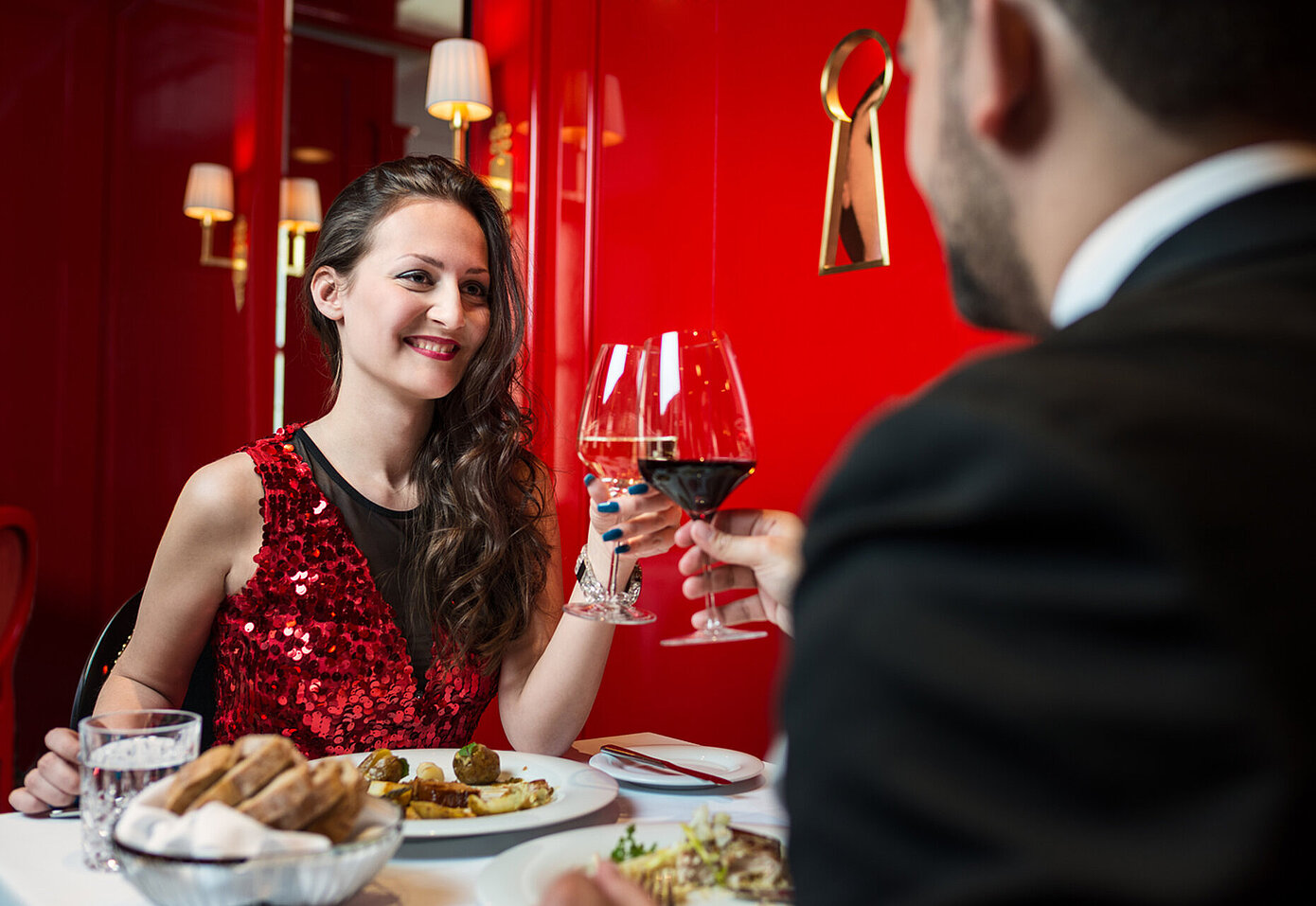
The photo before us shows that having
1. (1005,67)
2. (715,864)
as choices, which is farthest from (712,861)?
(1005,67)

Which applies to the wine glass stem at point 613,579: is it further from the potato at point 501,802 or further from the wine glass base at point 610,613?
the potato at point 501,802

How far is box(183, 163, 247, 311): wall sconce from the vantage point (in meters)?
4.45

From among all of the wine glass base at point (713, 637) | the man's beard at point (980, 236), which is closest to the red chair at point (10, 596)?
the wine glass base at point (713, 637)

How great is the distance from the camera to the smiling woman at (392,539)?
5.98ft

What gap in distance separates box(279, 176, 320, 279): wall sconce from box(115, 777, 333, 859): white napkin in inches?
148

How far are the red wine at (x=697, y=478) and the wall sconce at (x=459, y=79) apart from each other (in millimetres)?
2741

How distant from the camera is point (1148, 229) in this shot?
527 millimetres

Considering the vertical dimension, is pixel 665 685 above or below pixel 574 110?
below

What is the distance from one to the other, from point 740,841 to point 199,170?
4.36 metres

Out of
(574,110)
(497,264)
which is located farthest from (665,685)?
(574,110)

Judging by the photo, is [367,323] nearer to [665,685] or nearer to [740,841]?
[740,841]

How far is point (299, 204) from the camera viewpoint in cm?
436

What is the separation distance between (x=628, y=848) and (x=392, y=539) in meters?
1.10

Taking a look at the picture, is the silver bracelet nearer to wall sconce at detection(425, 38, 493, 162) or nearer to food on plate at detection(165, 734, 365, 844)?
food on plate at detection(165, 734, 365, 844)
